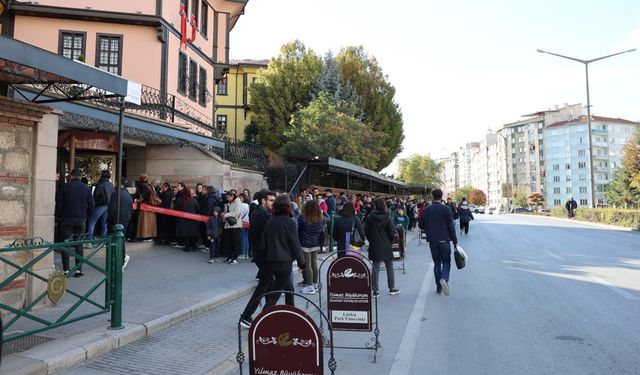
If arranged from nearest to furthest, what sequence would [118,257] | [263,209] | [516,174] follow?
[118,257], [263,209], [516,174]

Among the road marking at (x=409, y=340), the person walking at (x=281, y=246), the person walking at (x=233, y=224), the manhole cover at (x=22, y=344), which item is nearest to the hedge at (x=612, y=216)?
the road marking at (x=409, y=340)

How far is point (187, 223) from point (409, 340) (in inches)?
335

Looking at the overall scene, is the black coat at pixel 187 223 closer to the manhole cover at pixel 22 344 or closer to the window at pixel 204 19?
the manhole cover at pixel 22 344

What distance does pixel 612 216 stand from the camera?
108 ft

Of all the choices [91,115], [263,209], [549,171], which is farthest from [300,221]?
[549,171]

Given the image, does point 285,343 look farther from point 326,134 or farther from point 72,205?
point 326,134

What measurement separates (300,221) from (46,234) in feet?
14.2

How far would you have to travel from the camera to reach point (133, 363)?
4.89 meters

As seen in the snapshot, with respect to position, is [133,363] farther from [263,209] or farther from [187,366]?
[263,209]

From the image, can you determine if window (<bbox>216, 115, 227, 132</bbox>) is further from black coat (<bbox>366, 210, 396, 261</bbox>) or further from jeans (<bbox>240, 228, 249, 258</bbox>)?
black coat (<bbox>366, 210, 396, 261</bbox>)

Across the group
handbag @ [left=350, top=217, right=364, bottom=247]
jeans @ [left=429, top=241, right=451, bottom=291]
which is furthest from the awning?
jeans @ [left=429, top=241, right=451, bottom=291]

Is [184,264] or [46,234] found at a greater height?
[46,234]

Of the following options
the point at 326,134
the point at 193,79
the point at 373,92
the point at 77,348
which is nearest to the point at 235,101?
the point at 373,92

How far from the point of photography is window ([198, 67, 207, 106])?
78.5ft
